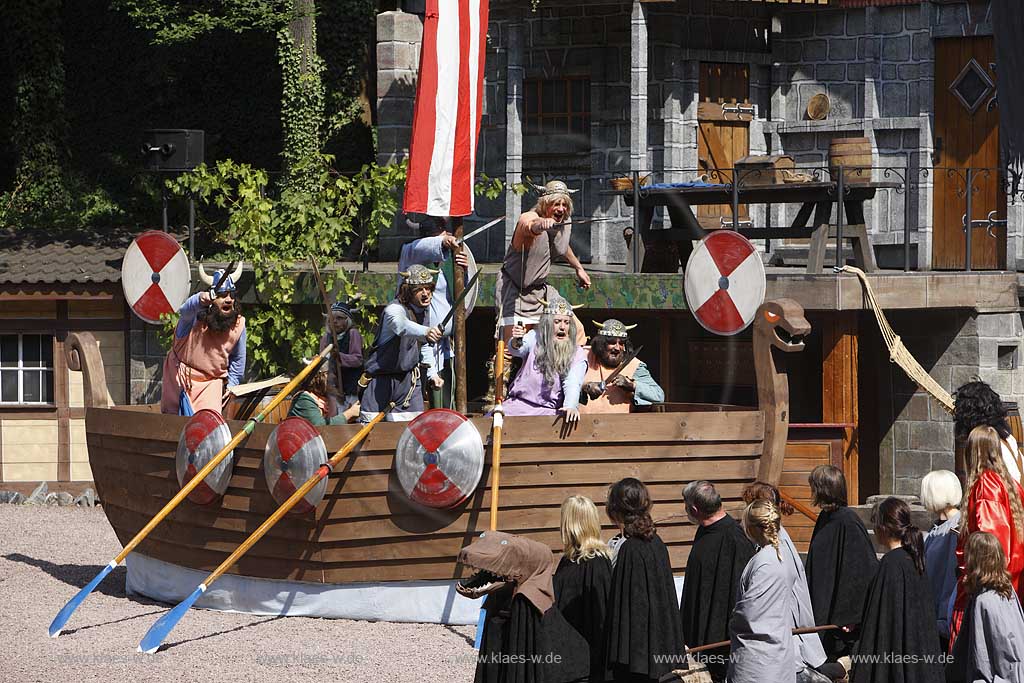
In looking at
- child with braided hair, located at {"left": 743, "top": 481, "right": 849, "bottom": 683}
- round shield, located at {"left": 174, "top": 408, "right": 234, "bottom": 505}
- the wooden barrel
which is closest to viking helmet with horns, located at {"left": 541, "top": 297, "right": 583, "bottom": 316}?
round shield, located at {"left": 174, "top": 408, "right": 234, "bottom": 505}

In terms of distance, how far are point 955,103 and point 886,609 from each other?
1155cm

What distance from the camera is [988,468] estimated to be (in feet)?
22.7

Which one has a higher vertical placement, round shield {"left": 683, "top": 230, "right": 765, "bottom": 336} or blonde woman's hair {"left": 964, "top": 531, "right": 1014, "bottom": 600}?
round shield {"left": 683, "top": 230, "right": 765, "bottom": 336}

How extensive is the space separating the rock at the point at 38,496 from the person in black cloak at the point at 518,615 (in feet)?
37.5

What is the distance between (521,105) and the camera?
18094 mm

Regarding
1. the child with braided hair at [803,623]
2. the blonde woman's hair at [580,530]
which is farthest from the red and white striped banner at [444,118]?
the blonde woman's hair at [580,530]

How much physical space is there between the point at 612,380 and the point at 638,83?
667 cm

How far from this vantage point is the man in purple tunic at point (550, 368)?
9.91 meters

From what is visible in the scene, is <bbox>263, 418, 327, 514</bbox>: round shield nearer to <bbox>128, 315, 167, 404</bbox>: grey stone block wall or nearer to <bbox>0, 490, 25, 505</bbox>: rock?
<bbox>128, 315, 167, 404</bbox>: grey stone block wall

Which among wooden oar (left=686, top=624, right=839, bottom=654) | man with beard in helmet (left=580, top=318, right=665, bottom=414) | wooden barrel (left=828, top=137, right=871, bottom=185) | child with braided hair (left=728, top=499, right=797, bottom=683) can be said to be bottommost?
wooden oar (left=686, top=624, right=839, bottom=654)

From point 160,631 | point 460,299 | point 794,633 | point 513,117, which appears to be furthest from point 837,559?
point 513,117

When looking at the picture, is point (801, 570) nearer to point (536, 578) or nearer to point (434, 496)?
point (536, 578)

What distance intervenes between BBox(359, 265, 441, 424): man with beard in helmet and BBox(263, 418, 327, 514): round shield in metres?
0.58

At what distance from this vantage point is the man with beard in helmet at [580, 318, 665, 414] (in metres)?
10.2
